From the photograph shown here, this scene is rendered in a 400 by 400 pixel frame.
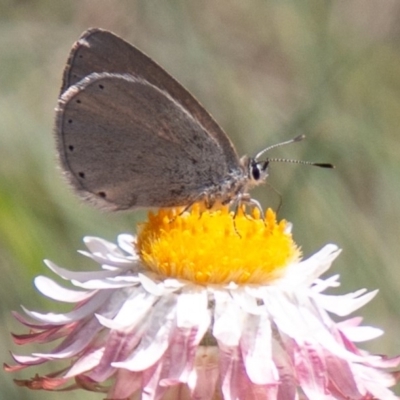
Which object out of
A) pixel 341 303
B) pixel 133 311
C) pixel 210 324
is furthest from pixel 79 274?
pixel 341 303

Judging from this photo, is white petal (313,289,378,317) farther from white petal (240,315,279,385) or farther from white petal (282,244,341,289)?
white petal (240,315,279,385)

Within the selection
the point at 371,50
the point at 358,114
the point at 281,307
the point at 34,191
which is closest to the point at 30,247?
the point at 34,191

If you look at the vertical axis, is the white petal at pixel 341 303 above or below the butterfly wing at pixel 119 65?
below

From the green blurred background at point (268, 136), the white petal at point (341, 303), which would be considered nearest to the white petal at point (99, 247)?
the white petal at point (341, 303)

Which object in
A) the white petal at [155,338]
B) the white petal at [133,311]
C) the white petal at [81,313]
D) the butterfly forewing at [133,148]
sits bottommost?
the white petal at [155,338]

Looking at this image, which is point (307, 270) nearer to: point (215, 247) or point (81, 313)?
point (215, 247)

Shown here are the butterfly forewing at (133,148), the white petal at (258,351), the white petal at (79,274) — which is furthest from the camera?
the butterfly forewing at (133,148)

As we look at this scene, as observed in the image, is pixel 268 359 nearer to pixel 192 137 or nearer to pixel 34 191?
pixel 192 137

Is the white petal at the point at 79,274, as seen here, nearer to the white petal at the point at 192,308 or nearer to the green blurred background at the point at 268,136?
the white petal at the point at 192,308
